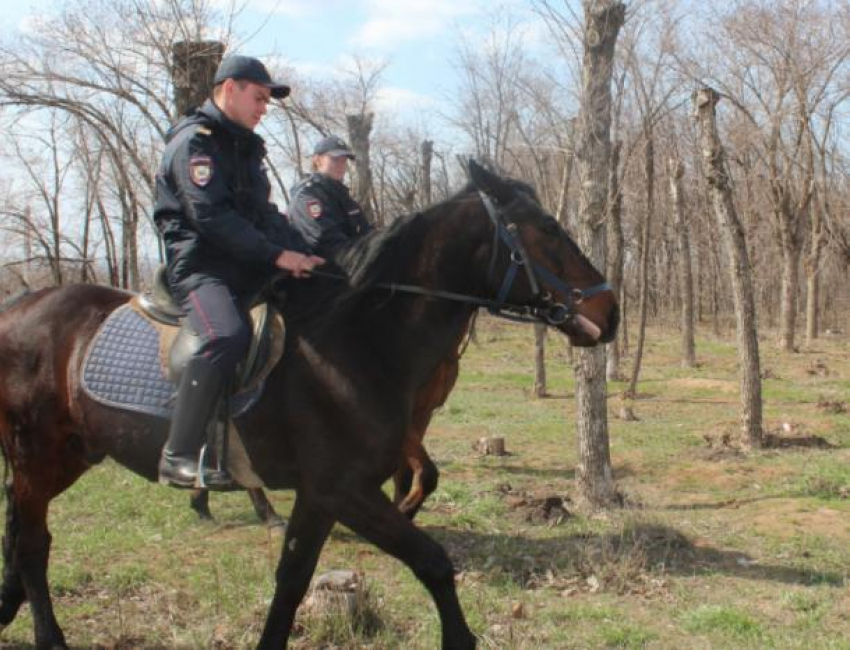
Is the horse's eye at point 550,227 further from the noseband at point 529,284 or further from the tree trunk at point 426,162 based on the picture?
the tree trunk at point 426,162

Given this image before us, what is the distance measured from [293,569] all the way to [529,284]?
72.7 inches

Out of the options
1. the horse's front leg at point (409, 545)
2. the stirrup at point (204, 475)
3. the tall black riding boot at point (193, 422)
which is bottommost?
the horse's front leg at point (409, 545)

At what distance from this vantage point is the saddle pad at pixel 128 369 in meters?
4.20

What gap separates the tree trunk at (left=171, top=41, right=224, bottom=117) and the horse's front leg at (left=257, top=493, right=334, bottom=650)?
23.0 feet

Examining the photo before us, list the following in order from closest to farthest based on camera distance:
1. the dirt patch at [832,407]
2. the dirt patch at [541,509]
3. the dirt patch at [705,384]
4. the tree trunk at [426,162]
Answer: the dirt patch at [541,509] → the dirt patch at [832,407] → the dirt patch at [705,384] → the tree trunk at [426,162]

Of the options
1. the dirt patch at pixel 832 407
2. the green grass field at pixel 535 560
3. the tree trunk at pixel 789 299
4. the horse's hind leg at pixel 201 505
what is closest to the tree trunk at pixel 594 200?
the green grass field at pixel 535 560

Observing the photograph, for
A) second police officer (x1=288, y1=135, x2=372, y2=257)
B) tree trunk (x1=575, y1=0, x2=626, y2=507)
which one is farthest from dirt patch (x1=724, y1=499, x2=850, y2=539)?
second police officer (x1=288, y1=135, x2=372, y2=257)

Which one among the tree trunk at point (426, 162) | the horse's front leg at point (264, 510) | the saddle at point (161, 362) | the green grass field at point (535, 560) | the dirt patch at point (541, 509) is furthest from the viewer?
the tree trunk at point (426, 162)

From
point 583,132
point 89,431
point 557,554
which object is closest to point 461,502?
point 557,554

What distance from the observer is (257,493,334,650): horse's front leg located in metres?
4.14

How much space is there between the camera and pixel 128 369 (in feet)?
14.1

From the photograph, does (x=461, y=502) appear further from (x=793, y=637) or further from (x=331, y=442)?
(x=331, y=442)

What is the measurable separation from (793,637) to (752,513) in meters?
3.08

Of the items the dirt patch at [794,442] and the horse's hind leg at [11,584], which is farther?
the dirt patch at [794,442]
